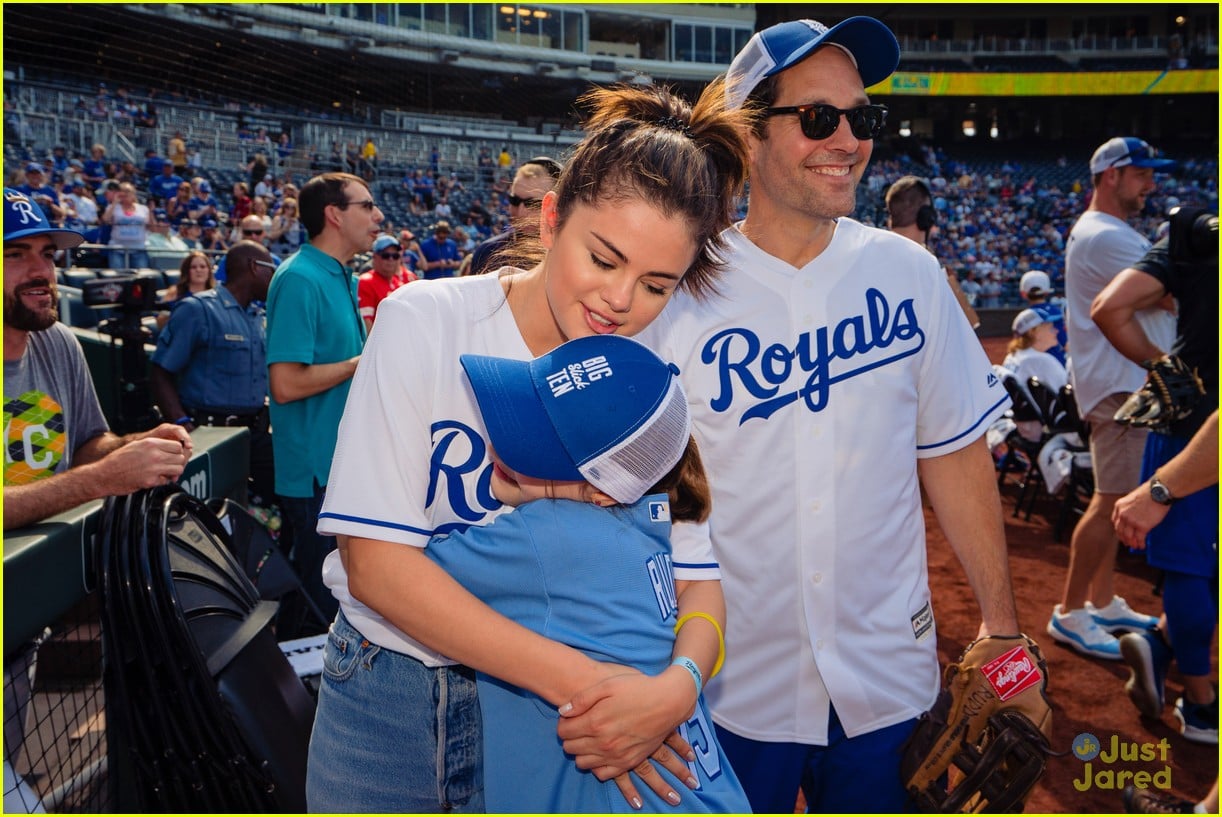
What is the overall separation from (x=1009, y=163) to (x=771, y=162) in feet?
122

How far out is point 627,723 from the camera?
1112 millimetres

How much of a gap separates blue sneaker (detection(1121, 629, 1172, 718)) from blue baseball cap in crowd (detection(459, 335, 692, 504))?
129 inches

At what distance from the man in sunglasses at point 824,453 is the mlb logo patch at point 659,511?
56 cm

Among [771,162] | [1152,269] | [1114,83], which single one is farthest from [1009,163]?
[771,162]

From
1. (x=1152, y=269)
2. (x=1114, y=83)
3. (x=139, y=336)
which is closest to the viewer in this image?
(x=1152, y=269)

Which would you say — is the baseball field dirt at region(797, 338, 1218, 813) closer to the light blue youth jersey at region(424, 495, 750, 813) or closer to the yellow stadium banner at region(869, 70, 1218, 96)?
the light blue youth jersey at region(424, 495, 750, 813)

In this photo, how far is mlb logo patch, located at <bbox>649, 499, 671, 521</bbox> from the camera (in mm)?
1254

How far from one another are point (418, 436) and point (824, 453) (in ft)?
2.94

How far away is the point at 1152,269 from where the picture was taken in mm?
3490

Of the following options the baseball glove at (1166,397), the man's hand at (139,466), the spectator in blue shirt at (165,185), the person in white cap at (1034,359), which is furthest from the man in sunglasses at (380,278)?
the spectator in blue shirt at (165,185)

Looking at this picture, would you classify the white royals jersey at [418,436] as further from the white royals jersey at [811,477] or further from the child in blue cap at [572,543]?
the white royals jersey at [811,477]

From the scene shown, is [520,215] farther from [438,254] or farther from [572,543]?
[438,254]

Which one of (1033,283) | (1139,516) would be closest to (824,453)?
(1139,516)

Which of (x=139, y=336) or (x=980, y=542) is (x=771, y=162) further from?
(x=139, y=336)
